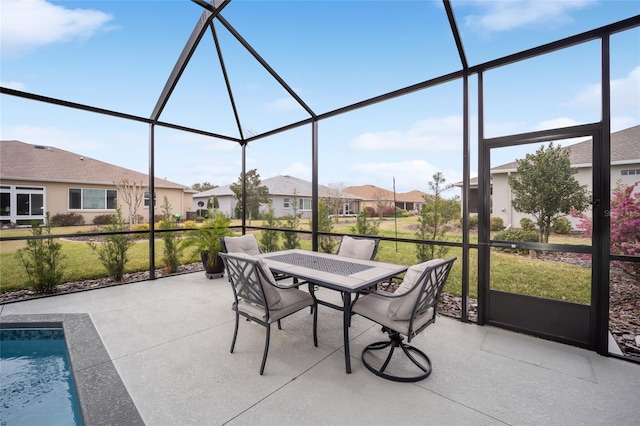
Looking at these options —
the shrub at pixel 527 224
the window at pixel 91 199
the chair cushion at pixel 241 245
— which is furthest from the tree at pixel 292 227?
the window at pixel 91 199

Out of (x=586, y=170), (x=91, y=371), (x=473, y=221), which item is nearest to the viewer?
(x=91, y=371)

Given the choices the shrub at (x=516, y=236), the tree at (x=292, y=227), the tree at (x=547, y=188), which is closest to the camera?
the tree at (x=547, y=188)

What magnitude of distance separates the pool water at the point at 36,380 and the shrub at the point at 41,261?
1482 mm

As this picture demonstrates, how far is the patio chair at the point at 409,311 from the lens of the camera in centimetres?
211

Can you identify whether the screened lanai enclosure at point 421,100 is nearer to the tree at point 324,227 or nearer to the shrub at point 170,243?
the tree at point 324,227

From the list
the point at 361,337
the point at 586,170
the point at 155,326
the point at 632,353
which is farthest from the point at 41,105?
the point at 632,353

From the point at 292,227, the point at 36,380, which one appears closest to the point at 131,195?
the point at 292,227

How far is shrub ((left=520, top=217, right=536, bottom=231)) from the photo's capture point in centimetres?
311

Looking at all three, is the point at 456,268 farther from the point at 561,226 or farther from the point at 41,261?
the point at 41,261

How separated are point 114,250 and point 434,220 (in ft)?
19.6

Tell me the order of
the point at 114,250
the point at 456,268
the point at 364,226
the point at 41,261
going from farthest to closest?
the point at 364,226 → the point at 114,250 → the point at 41,261 → the point at 456,268

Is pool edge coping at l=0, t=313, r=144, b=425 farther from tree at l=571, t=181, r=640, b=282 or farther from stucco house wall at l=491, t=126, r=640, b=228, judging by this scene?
tree at l=571, t=181, r=640, b=282

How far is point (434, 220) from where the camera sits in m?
4.23

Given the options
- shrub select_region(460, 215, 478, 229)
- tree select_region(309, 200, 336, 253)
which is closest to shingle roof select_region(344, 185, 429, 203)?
tree select_region(309, 200, 336, 253)
